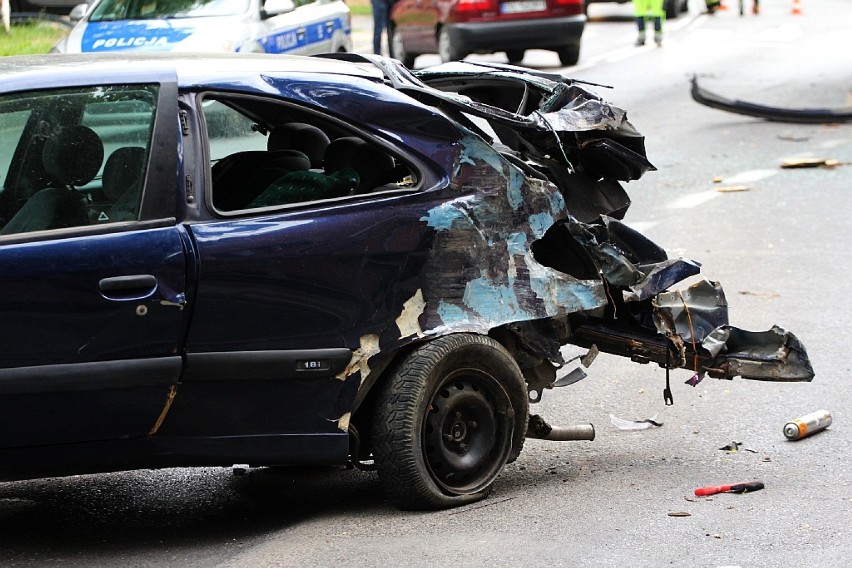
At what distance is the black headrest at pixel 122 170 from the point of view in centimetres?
443

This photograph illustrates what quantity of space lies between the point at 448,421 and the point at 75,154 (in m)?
1.60

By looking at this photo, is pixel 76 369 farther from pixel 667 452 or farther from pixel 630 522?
pixel 667 452

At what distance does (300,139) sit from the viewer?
17.5ft

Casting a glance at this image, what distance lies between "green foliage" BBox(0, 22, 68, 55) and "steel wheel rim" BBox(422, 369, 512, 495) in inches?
458

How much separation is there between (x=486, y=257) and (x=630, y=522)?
1063 mm

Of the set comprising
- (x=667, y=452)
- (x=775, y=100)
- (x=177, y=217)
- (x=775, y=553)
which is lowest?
(x=775, y=100)

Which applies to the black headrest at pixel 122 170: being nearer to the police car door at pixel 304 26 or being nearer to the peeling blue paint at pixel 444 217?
the peeling blue paint at pixel 444 217

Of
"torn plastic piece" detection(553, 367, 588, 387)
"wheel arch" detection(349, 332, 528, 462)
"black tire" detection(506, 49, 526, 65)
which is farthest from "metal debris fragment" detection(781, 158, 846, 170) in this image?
"black tire" detection(506, 49, 526, 65)

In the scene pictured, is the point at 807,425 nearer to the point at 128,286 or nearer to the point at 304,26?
the point at 128,286

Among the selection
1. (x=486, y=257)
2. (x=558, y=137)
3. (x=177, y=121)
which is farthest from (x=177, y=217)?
(x=558, y=137)

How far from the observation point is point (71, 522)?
4902 millimetres

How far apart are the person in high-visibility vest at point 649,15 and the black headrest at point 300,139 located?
58.8 ft

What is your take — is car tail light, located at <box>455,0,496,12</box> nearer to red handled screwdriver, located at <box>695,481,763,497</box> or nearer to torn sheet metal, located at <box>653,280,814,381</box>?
torn sheet metal, located at <box>653,280,814,381</box>

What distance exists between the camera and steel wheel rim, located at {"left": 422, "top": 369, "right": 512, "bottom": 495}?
16.1 ft
